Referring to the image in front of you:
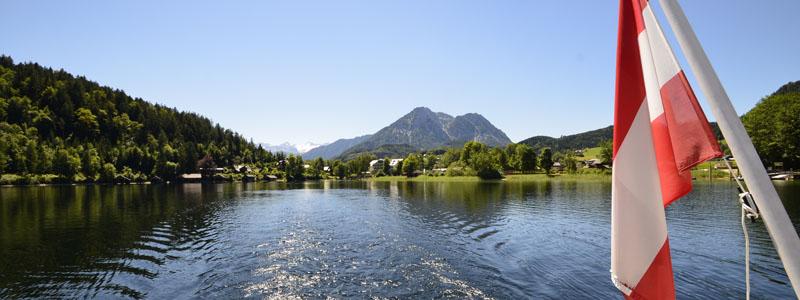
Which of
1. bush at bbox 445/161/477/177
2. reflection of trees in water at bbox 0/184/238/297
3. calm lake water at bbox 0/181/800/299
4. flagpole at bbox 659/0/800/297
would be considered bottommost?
calm lake water at bbox 0/181/800/299

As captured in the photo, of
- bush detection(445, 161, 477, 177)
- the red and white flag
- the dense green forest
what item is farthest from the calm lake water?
bush detection(445, 161, 477, 177)

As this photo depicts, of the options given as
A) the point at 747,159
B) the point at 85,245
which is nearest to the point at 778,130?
the point at 747,159

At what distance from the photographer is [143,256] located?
93.8 feet

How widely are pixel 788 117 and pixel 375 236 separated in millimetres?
124264

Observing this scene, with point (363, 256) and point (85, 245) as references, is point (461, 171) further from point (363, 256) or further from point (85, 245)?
point (85, 245)

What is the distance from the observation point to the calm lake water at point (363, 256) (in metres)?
20.3

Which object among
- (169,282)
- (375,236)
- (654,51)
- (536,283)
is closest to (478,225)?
(375,236)

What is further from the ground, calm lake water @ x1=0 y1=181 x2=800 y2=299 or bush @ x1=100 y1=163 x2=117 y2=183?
bush @ x1=100 y1=163 x2=117 y2=183

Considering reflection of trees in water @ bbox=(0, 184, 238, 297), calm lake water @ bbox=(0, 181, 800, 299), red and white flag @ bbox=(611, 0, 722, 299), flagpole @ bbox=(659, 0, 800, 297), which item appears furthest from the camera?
reflection of trees in water @ bbox=(0, 184, 238, 297)

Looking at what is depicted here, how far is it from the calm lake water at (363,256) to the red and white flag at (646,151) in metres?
16.6

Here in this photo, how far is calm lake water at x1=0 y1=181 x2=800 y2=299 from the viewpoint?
20312 millimetres

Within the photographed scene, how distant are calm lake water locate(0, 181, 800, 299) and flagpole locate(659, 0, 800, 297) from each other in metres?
17.7

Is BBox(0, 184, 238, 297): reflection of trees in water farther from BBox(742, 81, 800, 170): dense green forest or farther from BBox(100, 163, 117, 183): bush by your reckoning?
BBox(742, 81, 800, 170): dense green forest

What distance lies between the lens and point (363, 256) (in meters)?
28.1
